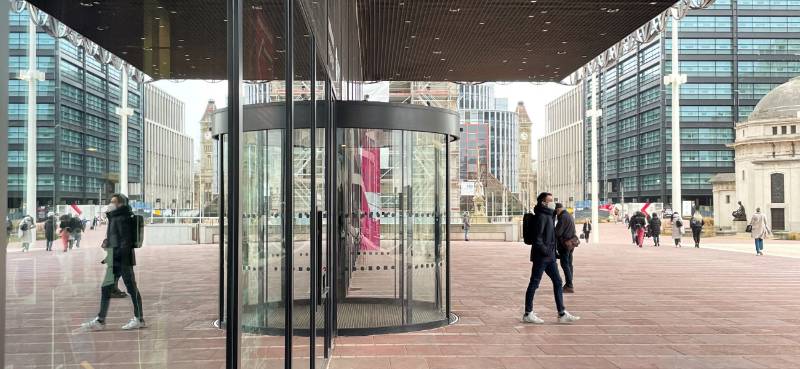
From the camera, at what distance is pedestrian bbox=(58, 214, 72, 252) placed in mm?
973

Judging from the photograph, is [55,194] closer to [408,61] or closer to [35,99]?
[35,99]

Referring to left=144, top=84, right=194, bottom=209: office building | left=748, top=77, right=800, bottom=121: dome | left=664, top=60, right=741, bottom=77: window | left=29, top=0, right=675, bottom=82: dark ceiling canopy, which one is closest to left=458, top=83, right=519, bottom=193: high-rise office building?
left=664, top=60, right=741, bottom=77: window

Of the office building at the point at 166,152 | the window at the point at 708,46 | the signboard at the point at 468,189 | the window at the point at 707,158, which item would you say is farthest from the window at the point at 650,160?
the office building at the point at 166,152

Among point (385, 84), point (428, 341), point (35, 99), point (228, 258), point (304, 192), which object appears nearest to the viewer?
point (35, 99)

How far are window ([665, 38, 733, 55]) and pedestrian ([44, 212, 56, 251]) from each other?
84.5 meters

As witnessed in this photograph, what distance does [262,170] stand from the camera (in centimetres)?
270

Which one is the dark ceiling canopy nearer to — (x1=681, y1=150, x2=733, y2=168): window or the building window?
the building window

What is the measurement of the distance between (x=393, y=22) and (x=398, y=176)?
1262 cm

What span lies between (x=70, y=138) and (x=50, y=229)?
139mm

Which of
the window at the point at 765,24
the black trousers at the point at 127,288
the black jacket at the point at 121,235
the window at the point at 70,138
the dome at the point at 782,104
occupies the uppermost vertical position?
the window at the point at 765,24

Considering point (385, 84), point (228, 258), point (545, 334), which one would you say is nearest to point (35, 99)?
point (228, 258)

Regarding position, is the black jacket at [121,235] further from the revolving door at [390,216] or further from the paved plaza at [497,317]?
the revolving door at [390,216]

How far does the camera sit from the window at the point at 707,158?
250 feet

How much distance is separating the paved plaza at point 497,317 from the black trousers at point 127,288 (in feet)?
0.05
